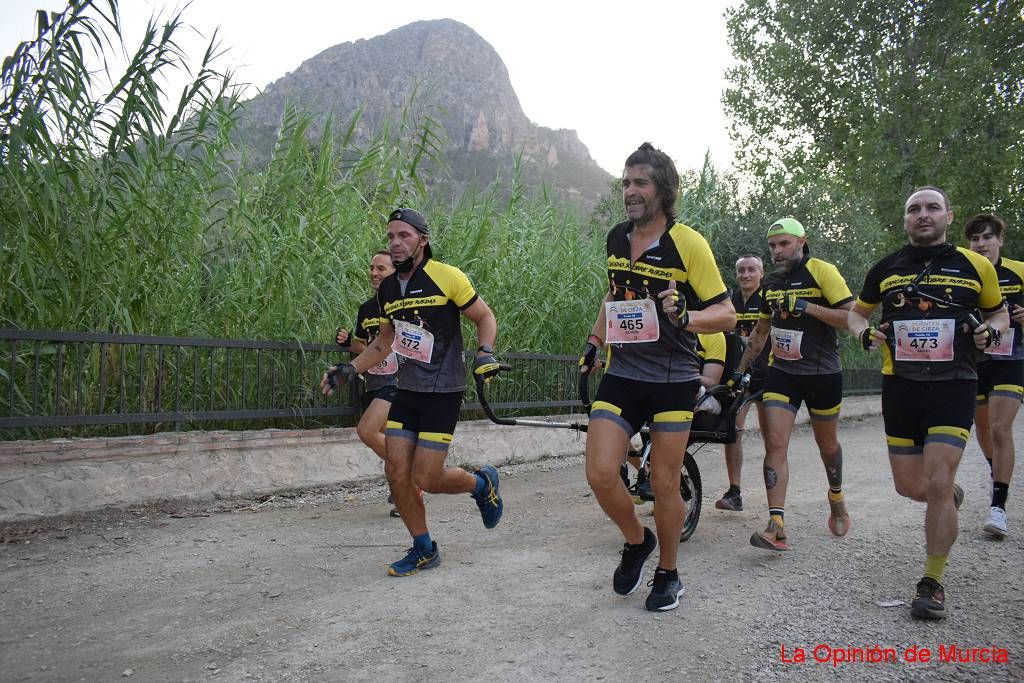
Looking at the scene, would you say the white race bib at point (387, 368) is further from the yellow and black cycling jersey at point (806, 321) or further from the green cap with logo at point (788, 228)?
the green cap with logo at point (788, 228)

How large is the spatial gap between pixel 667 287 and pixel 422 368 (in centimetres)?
164

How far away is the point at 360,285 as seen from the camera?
845 centimetres

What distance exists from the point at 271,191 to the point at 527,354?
3728mm

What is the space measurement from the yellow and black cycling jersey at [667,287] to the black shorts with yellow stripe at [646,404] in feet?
0.14

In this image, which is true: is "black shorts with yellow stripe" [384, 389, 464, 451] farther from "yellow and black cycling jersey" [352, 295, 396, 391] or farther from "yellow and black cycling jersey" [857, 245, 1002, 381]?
"yellow and black cycling jersey" [857, 245, 1002, 381]

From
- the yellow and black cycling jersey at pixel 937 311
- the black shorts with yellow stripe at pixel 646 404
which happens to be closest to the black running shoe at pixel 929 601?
the yellow and black cycling jersey at pixel 937 311

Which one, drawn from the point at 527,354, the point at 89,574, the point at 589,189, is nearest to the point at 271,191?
the point at 527,354

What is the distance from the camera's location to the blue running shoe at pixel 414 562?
4977 mm

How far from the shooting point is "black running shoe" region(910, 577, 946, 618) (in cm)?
423

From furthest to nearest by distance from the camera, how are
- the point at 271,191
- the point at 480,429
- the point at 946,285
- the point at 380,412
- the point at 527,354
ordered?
1. the point at 527,354
2. the point at 480,429
3. the point at 271,191
4. the point at 380,412
5. the point at 946,285

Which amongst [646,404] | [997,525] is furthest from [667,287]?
[997,525]

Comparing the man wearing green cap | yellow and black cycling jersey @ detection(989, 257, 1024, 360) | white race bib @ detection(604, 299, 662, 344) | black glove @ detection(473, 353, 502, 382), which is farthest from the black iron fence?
yellow and black cycling jersey @ detection(989, 257, 1024, 360)

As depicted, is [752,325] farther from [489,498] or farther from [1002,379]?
[489,498]

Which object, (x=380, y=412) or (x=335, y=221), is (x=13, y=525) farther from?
(x=335, y=221)
